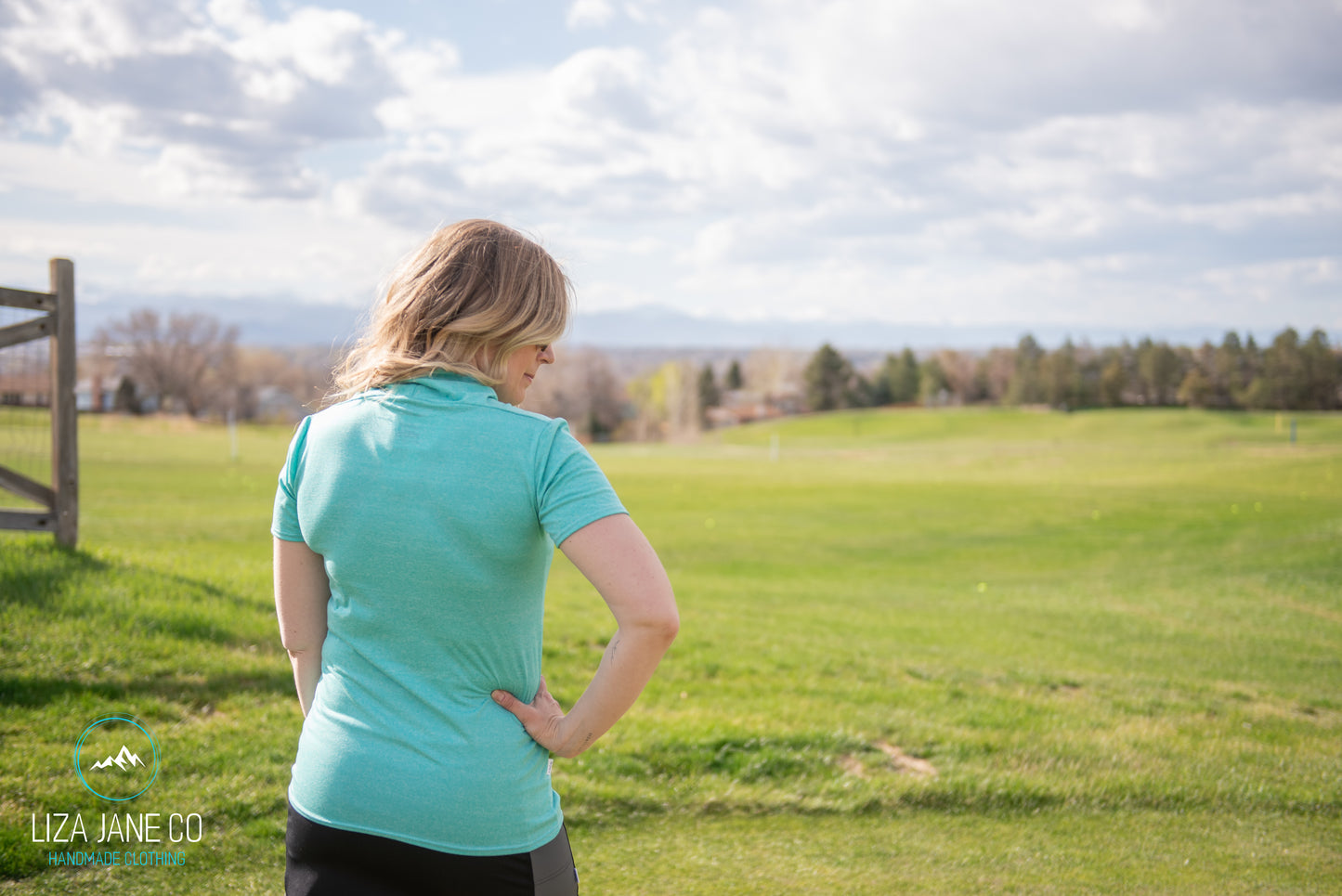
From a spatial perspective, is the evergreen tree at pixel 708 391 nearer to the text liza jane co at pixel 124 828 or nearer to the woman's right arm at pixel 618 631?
the text liza jane co at pixel 124 828

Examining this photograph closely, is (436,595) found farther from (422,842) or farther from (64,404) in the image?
(64,404)

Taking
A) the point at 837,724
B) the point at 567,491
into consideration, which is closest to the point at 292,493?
the point at 567,491

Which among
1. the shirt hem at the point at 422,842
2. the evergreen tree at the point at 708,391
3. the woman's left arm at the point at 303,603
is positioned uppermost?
the evergreen tree at the point at 708,391

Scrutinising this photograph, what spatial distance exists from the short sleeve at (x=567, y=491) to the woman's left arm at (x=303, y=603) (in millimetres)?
603

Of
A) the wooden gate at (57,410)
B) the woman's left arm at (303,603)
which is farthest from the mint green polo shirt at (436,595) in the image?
the wooden gate at (57,410)

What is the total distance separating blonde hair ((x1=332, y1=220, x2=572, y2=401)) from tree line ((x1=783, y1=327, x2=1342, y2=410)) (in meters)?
71.5

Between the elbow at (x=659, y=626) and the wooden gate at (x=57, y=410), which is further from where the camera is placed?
the wooden gate at (x=57, y=410)

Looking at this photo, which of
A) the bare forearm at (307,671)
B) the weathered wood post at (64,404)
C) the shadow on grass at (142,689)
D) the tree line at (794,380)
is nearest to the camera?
the bare forearm at (307,671)

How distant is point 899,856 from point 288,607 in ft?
11.4

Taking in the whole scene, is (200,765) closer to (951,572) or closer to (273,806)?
(273,806)

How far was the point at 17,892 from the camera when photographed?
3.43 meters

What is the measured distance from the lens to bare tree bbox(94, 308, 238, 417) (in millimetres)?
76812

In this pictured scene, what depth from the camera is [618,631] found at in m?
1.71

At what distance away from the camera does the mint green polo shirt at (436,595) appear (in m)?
1.64
